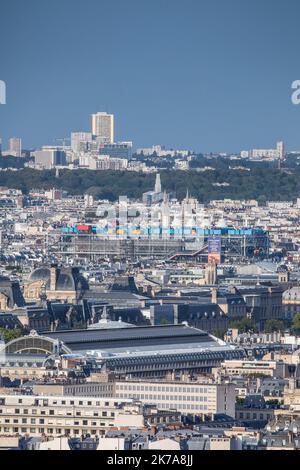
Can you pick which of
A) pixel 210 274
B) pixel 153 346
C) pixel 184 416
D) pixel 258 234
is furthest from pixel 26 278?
pixel 184 416

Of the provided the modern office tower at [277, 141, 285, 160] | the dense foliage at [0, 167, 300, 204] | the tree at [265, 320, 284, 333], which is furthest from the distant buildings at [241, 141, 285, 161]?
the tree at [265, 320, 284, 333]

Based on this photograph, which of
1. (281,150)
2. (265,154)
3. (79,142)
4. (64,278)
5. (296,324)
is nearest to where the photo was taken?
(296,324)

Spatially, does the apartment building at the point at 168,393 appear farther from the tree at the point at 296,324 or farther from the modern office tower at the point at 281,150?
the modern office tower at the point at 281,150

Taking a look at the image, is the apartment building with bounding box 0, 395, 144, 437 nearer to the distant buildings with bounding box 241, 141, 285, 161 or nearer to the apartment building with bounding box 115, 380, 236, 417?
the apartment building with bounding box 115, 380, 236, 417

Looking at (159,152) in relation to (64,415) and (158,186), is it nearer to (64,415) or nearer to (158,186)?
(158,186)

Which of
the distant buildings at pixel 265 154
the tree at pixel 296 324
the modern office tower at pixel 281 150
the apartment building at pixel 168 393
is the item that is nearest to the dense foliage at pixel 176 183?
the modern office tower at pixel 281 150

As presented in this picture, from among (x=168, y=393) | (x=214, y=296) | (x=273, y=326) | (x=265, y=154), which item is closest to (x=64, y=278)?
(x=214, y=296)
